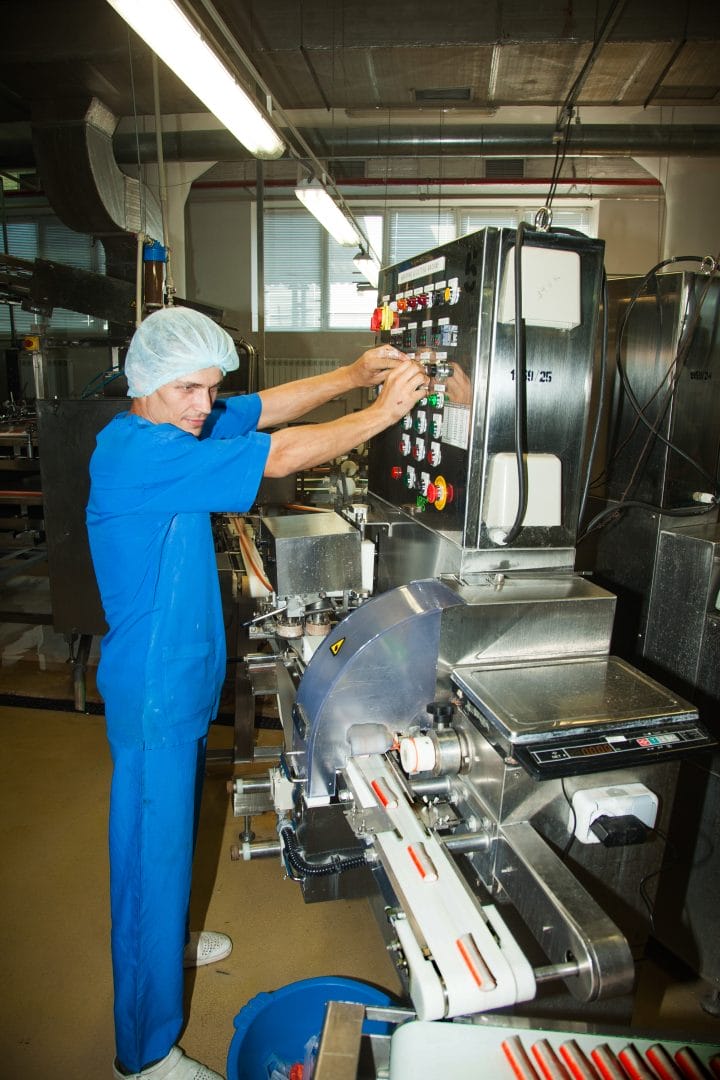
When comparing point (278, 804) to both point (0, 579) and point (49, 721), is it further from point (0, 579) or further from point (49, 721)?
point (0, 579)

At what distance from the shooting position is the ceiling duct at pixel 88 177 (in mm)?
3766

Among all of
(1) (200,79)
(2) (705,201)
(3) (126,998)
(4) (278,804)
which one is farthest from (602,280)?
(2) (705,201)

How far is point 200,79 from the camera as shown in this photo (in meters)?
1.75

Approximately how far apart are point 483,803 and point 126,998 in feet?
3.15

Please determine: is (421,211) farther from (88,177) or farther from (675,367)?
(675,367)

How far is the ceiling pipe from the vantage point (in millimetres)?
4234

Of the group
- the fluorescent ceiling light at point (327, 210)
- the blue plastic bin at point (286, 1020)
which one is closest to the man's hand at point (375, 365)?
the blue plastic bin at point (286, 1020)

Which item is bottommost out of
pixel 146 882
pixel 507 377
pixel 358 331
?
pixel 146 882

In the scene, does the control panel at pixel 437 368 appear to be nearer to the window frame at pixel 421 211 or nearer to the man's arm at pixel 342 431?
the man's arm at pixel 342 431

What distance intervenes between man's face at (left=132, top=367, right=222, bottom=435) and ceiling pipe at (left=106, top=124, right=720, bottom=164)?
3.65 meters

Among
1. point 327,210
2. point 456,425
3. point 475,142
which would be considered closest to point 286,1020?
point 456,425

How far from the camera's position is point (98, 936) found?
184 centimetres

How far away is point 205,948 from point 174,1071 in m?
0.35

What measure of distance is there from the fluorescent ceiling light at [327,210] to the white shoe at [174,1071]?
3.10 meters
